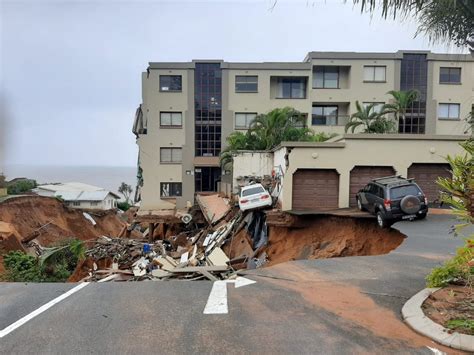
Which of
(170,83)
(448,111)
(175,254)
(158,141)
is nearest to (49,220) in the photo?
(158,141)

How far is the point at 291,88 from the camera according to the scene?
3934 cm

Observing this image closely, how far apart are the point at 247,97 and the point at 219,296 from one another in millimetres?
33989

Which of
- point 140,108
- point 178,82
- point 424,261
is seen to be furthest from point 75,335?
point 140,108

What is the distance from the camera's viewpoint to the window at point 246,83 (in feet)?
127

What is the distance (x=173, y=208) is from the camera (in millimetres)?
38406

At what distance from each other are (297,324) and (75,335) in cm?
287

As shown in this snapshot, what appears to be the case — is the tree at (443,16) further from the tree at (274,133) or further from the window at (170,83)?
the window at (170,83)

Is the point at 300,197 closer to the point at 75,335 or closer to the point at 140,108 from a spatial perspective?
the point at 75,335

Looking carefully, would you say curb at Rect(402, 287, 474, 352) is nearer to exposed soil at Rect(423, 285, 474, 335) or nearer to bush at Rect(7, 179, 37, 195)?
exposed soil at Rect(423, 285, 474, 335)

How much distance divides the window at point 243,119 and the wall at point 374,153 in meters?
19.5

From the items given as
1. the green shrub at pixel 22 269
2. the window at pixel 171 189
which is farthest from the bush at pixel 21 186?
the green shrub at pixel 22 269

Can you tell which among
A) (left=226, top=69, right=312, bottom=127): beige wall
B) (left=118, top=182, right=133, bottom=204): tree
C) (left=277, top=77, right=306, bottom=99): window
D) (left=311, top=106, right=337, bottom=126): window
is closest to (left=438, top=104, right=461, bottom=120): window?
(left=311, top=106, right=337, bottom=126): window

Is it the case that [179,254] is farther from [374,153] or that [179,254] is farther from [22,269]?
[374,153]

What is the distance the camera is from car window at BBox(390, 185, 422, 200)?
14866 millimetres
